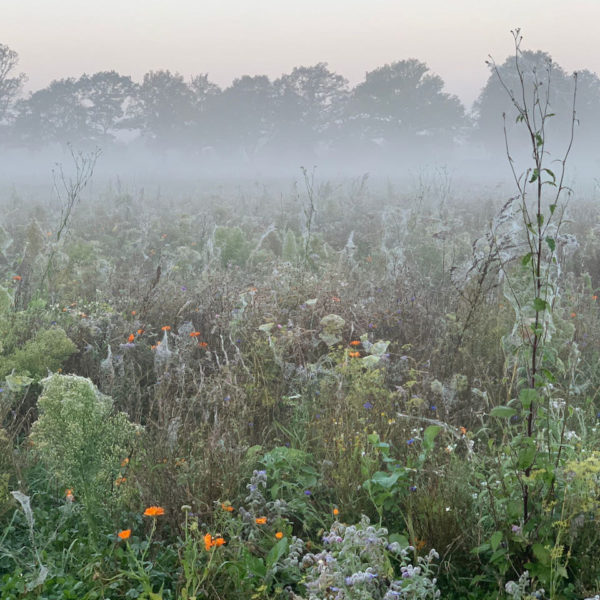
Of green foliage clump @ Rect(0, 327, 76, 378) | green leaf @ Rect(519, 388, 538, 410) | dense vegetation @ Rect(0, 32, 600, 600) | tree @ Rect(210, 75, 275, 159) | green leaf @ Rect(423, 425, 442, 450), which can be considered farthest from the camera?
tree @ Rect(210, 75, 275, 159)

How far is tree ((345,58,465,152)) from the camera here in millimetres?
66125

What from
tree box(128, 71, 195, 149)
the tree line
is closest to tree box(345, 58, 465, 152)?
the tree line

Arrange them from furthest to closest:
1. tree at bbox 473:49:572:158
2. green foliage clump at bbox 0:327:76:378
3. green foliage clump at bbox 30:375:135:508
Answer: tree at bbox 473:49:572:158 → green foliage clump at bbox 0:327:76:378 → green foliage clump at bbox 30:375:135:508

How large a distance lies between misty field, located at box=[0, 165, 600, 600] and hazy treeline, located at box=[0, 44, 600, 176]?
201 ft

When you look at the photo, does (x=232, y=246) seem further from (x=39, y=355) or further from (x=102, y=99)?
(x=102, y=99)

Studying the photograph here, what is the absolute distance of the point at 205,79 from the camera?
247 feet

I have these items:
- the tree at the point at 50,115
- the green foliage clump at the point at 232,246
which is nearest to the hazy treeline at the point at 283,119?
the tree at the point at 50,115

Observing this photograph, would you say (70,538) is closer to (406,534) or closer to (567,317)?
(406,534)

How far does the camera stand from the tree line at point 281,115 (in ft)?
212

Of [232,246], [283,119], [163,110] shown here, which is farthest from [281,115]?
[232,246]

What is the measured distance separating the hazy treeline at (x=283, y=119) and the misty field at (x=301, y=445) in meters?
61.2

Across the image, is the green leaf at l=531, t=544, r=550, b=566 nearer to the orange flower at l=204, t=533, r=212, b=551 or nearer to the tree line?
the orange flower at l=204, t=533, r=212, b=551

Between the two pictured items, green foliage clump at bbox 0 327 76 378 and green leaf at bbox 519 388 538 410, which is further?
green foliage clump at bbox 0 327 76 378

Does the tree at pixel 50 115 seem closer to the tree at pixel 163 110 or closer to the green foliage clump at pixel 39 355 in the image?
the tree at pixel 163 110
